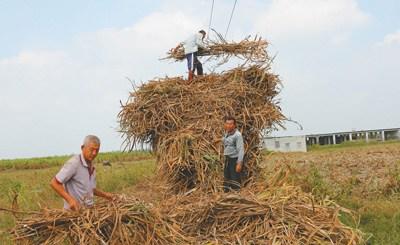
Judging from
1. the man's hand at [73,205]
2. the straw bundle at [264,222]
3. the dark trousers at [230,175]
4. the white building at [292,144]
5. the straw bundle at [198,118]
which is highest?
the white building at [292,144]

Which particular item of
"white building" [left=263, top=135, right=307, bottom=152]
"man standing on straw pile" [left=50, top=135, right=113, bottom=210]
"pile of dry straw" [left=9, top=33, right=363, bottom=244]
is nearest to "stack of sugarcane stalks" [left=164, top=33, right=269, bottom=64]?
"pile of dry straw" [left=9, top=33, right=363, bottom=244]

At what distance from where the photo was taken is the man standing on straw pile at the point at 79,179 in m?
4.25

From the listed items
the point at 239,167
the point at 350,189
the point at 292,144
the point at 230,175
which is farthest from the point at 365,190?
the point at 292,144

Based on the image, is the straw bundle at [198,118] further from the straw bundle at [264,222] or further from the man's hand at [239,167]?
the straw bundle at [264,222]

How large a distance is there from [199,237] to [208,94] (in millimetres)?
3137

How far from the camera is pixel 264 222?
5355 millimetres

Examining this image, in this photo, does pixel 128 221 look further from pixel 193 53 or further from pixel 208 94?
pixel 193 53

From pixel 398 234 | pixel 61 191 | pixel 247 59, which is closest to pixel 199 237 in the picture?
pixel 61 191

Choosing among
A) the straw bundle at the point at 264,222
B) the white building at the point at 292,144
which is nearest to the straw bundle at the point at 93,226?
the straw bundle at the point at 264,222

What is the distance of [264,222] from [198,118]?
9.09ft

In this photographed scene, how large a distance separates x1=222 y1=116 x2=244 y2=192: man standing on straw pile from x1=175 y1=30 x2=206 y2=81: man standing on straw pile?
1.54 m

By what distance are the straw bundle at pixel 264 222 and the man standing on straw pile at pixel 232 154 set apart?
130cm

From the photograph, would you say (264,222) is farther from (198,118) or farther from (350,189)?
(350,189)

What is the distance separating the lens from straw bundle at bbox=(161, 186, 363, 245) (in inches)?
202
